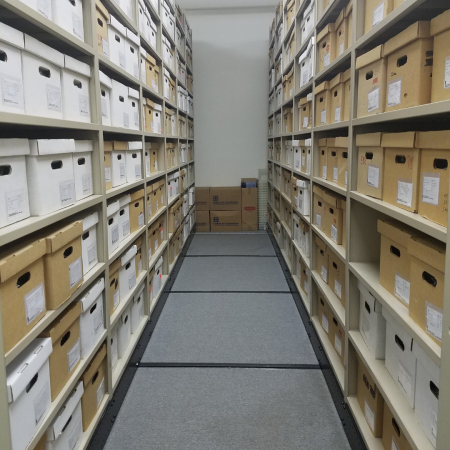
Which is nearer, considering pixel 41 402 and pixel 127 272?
pixel 41 402

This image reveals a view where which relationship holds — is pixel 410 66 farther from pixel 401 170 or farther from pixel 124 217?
pixel 124 217

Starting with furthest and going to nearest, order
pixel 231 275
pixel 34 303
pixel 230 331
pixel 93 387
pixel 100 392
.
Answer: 1. pixel 231 275
2. pixel 230 331
3. pixel 100 392
4. pixel 93 387
5. pixel 34 303

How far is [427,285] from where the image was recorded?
3.75 ft

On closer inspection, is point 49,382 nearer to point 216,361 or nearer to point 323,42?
point 216,361

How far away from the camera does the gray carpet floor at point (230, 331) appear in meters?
2.42

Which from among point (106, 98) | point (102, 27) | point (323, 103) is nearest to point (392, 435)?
point (323, 103)

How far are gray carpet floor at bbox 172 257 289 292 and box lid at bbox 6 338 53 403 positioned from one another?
229 centimetres

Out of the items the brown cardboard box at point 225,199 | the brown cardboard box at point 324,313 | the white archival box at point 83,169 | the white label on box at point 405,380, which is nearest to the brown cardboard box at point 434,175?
the white label on box at point 405,380

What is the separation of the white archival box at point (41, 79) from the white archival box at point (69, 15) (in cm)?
14

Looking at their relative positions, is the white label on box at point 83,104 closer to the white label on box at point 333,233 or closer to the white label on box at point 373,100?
A: the white label on box at point 373,100

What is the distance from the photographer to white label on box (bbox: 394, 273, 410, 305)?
132 centimetres

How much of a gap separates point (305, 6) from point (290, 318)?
7.11 ft

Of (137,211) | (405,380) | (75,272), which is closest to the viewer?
(405,380)

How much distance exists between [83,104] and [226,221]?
13.8 feet
